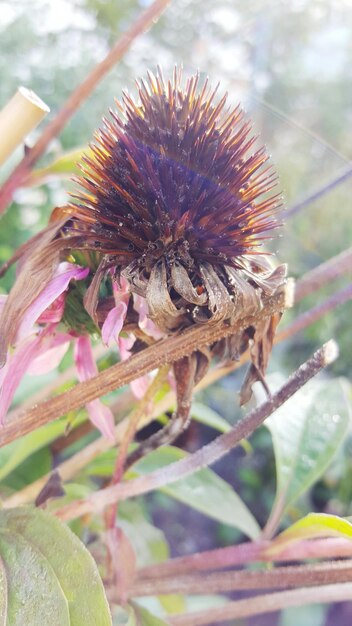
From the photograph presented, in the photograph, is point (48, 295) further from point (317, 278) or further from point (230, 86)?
point (230, 86)

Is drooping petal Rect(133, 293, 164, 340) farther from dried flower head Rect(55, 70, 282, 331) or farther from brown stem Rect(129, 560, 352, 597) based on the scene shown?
brown stem Rect(129, 560, 352, 597)

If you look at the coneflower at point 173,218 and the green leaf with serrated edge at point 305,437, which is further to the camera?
the green leaf with serrated edge at point 305,437

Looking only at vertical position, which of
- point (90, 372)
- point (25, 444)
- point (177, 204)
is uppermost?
point (177, 204)

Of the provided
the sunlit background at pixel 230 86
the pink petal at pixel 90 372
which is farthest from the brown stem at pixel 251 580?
the sunlit background at pixel 230 86

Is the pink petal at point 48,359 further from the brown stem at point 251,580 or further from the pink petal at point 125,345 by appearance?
the brown stem at point 251,580

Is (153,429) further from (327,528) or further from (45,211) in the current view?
(45,211)

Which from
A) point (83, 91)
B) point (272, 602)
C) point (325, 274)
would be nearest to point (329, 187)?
point (325, 274)
